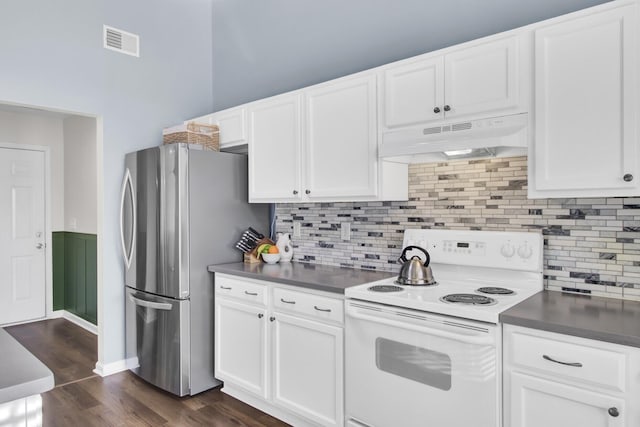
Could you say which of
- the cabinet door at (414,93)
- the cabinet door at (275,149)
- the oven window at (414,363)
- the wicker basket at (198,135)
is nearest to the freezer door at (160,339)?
the cabinet door at (275,149)

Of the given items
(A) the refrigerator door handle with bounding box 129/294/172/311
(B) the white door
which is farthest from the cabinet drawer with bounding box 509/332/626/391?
(B) the white door

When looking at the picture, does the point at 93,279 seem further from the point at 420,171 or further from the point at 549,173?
the point at 549,173

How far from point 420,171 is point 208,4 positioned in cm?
293

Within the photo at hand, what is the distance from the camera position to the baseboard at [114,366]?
11.2ft

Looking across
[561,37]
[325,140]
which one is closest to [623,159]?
[561,37]

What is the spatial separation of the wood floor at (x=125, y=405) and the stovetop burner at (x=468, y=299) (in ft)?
4.51

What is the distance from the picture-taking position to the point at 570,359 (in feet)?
5.04

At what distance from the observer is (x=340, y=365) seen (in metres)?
2.29

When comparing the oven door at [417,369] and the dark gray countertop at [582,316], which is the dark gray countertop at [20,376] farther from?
the dark gray countertop at [582,316]

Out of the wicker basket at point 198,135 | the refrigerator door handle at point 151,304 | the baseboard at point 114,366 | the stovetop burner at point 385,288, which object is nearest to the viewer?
the stovetop burner at point 385,288

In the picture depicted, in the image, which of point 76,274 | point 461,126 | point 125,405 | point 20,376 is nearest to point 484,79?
point 461,126

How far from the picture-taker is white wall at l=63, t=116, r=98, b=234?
15.4 feet

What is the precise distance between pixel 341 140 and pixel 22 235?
425 cm

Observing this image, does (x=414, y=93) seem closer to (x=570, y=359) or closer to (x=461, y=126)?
(x=461, y=126)
